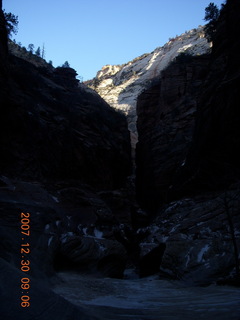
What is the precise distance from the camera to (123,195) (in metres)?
31.6

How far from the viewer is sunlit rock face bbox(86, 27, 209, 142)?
256 ft

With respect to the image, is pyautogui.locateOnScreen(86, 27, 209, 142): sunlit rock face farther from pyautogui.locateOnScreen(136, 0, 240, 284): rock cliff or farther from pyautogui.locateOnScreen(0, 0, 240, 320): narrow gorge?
pyautogui.locateOnScreen(0, 0, 240, 320): narrow gorge

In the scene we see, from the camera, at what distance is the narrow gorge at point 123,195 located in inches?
307

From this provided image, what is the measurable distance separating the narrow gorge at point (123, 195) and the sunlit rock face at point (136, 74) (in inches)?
1371

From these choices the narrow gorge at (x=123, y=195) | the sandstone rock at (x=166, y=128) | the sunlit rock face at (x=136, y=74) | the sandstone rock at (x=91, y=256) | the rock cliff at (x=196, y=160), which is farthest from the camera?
the sunlit rock face at (x=136, y=74)

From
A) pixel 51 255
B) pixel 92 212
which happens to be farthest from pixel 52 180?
pixel 51 255

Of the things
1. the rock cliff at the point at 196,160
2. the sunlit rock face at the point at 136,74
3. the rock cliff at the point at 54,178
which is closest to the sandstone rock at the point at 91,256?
the rock cliff at the point at 54,178

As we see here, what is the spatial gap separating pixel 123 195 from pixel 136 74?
239 ft

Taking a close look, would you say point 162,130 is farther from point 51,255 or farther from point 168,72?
point 51,255

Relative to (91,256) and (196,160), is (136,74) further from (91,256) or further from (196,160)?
(91,256)

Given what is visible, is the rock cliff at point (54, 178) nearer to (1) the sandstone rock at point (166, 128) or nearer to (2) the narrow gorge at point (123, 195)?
(2) the narrow gorge at point (123, 195)

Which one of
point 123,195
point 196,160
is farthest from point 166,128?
point 196,160

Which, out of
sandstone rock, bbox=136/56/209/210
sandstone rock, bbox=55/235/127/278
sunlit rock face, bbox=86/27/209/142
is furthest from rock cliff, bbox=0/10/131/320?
sunlit rock face, bbox=86/27/209/142

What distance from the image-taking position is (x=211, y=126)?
2166 cm
